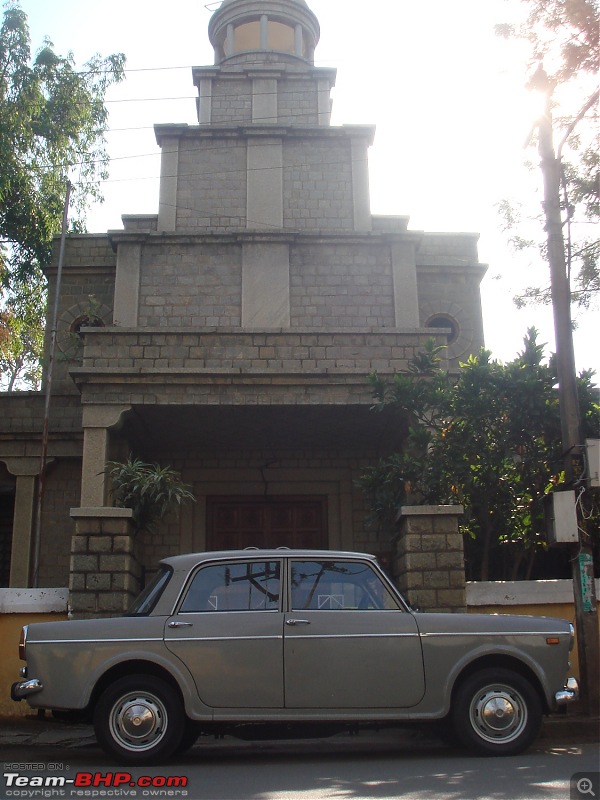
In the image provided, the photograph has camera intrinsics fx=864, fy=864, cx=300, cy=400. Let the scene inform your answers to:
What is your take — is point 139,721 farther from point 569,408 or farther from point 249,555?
point 569,408

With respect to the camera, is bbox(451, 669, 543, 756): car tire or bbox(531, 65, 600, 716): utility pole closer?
bbox(451, 669, 543, 756): car tire

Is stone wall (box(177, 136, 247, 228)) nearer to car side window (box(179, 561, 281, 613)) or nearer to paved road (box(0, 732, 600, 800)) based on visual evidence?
car side window (box(179, 561, 281, 613))

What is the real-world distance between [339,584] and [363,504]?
761cm

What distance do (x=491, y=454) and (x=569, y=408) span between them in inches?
63.8

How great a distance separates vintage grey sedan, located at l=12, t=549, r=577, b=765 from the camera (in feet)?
20.6

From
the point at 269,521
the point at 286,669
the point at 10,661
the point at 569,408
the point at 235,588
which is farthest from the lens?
the point at 269,521

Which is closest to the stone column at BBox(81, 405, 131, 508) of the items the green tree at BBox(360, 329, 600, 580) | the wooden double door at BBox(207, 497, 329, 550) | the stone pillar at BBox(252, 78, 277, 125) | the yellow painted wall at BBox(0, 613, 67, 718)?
the yellow painted wall at BBox(0, 613, 67, 718)

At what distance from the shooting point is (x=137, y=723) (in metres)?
6.25

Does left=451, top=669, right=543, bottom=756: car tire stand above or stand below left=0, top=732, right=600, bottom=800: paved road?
above

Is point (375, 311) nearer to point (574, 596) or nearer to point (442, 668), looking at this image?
point (574, 596)

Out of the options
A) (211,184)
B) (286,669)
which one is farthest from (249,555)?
(211,184)

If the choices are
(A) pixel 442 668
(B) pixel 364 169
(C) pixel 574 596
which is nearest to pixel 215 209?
(B) pixel 364 169

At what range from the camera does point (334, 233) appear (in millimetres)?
15453

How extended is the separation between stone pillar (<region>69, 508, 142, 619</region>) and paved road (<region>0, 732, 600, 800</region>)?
1.90m
